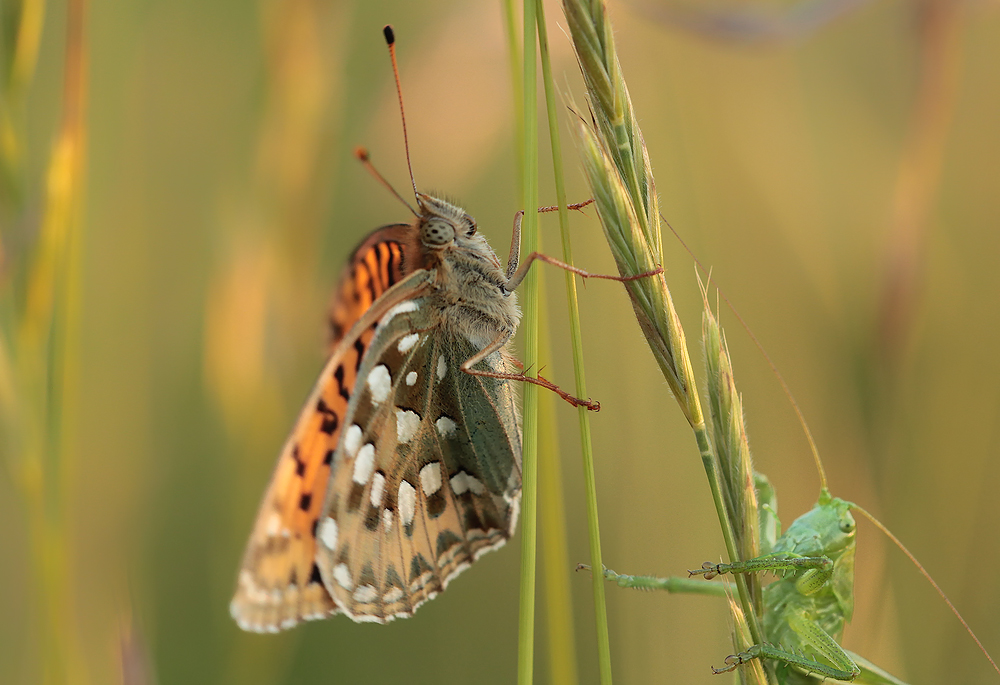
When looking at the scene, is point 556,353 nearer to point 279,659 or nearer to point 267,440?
point 267,440

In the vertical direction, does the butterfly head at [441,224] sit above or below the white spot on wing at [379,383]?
above

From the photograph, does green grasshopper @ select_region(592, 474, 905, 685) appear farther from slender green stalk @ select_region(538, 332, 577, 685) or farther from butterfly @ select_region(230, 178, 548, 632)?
butterfly @ select_region(230, 178, 548, 632)

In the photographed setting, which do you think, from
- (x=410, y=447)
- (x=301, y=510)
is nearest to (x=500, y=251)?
(x=410, y=447)

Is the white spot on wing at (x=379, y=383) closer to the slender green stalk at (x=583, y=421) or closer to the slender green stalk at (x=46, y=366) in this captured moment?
the slender green stalk at (x=46, y=366)

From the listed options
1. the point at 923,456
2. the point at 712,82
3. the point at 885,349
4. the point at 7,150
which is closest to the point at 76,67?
the point at 7,150

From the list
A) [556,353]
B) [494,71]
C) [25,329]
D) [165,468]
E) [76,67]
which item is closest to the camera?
[25,329]

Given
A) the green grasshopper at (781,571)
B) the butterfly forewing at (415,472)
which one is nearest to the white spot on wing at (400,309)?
the butterfly forewing at (415,472)

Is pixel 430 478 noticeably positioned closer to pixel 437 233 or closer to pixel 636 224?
pixel 437 233
